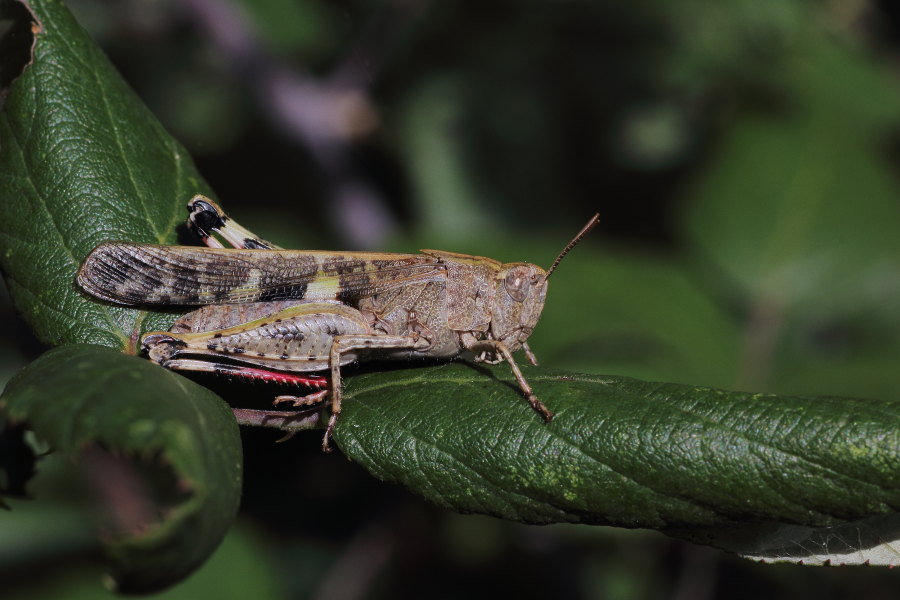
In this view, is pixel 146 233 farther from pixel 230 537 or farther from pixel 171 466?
pixel 230 537

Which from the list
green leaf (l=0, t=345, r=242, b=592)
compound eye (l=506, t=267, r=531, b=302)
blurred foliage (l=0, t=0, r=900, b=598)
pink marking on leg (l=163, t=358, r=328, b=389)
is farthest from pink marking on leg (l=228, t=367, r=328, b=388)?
blurred foliage (l=0, t=0, r=900, b=598)

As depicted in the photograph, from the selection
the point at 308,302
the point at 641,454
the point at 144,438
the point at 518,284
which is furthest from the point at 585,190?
the point at 144,438

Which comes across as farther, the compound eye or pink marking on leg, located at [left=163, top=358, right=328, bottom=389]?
the compound eye

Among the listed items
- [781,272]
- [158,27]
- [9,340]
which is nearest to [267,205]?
[158,27]

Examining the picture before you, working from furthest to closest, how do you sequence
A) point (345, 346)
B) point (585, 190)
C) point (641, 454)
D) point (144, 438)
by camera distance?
point (585, 190) < point (345, 346) < point (641, 454) < point (144, 438)

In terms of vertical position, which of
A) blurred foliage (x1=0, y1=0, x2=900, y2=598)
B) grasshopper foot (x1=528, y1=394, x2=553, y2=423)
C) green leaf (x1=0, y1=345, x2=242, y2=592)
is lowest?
blurred foliage (x1=0, y1=0, x2=900, y2=598)

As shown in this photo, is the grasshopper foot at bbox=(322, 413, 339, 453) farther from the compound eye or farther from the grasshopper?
the compound eye

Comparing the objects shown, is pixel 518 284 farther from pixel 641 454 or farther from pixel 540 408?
pixel 641 454

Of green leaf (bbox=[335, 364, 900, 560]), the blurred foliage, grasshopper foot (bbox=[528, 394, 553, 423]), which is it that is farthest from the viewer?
the blurred foliage
